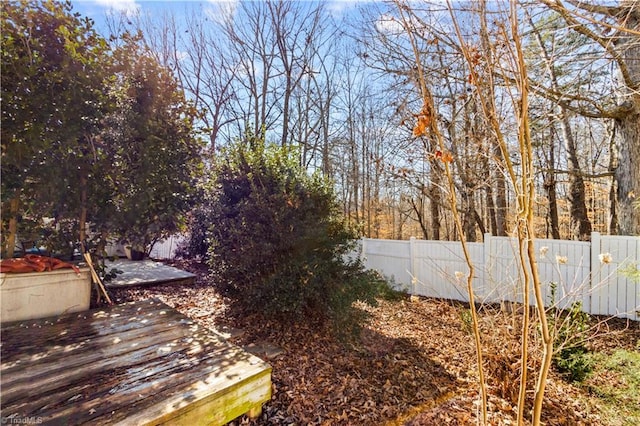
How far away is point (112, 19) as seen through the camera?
7988 millimetres

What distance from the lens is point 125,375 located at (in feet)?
6.71

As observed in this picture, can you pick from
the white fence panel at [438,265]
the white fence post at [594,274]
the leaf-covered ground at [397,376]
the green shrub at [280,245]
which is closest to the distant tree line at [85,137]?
the green shrub at [280,245]

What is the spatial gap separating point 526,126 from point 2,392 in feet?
10.3

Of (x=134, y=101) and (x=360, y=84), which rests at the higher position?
(x=360, y=84)

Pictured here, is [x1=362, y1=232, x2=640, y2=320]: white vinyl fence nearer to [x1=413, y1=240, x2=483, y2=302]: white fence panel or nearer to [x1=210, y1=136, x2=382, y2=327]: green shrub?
[x1=413, y1=240, x2=483, y2=302]: white fence panel

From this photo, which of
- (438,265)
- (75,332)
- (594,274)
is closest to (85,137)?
(75,332)

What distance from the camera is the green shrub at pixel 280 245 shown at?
10.2ft

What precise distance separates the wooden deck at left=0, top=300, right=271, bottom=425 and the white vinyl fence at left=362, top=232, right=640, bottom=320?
6.31ft

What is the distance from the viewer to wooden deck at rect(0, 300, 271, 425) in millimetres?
1686

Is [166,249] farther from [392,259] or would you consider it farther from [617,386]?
[617,386]

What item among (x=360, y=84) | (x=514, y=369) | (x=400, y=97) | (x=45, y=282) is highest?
(x=360, y=84)

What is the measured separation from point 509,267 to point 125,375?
12.5 feet

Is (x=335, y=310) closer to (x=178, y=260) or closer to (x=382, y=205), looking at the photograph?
(x=178, y=260)

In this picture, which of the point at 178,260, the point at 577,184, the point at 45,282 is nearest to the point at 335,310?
the point at 45,282
